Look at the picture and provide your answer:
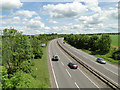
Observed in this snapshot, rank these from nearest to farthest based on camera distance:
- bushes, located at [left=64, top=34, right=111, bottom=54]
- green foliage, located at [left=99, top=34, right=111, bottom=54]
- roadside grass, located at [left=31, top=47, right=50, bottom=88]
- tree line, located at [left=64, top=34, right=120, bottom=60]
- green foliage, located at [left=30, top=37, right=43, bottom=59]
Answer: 1. roadside grass, located at [left=31, top=47, right=50, bottom=88]
2. green foliage, located at [left=30, top=37, right=43, bottom=59]
3. tree line, located at [left=64, top=34, right=120, bottom=60]
4. green foliage, located at [left=99, top=34, right=111, bottom=54]
5. bushes, located at [left=64, top=34, right=111, bottom=54]

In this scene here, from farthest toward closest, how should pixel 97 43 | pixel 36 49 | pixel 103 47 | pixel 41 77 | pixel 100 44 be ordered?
pixel 97 43 → pixel 100 44 → pixel 103 47 → pixel 36 49 → pixel 41 77

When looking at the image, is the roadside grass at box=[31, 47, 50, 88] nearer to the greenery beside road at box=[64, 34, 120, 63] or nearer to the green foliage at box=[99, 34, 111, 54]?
the greenery beside road at box=[64, 34, 120, 63]

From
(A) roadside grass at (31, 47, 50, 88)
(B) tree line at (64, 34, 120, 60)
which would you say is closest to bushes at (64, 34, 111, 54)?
(B) tree line at (64, 34, 120, 60)

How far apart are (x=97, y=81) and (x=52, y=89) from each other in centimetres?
876

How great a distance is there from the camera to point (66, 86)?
675 inches

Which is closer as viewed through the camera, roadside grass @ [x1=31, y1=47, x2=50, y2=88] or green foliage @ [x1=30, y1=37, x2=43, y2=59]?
roadside grass @ [x1=31, y1=47, x2=50, y2=88]

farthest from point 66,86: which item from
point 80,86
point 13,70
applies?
point 13,70

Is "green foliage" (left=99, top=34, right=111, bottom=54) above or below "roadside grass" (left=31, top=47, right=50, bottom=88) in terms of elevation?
above

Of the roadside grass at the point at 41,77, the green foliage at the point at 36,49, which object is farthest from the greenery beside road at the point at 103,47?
the green foliage at the point at 36,49

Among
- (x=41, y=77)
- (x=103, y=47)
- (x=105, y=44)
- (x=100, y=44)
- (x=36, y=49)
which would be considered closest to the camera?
(x=41, y=77)

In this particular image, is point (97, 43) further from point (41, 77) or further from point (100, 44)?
point (41, 77)

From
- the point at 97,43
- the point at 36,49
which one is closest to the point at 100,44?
the point at 97,43

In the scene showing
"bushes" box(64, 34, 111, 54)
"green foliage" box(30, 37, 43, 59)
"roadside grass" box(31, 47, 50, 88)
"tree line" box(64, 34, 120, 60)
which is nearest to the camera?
"roadside grass" box(31, 47, 50, 88)

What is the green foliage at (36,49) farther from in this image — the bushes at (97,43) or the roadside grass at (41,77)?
the bushes at (97,43)
